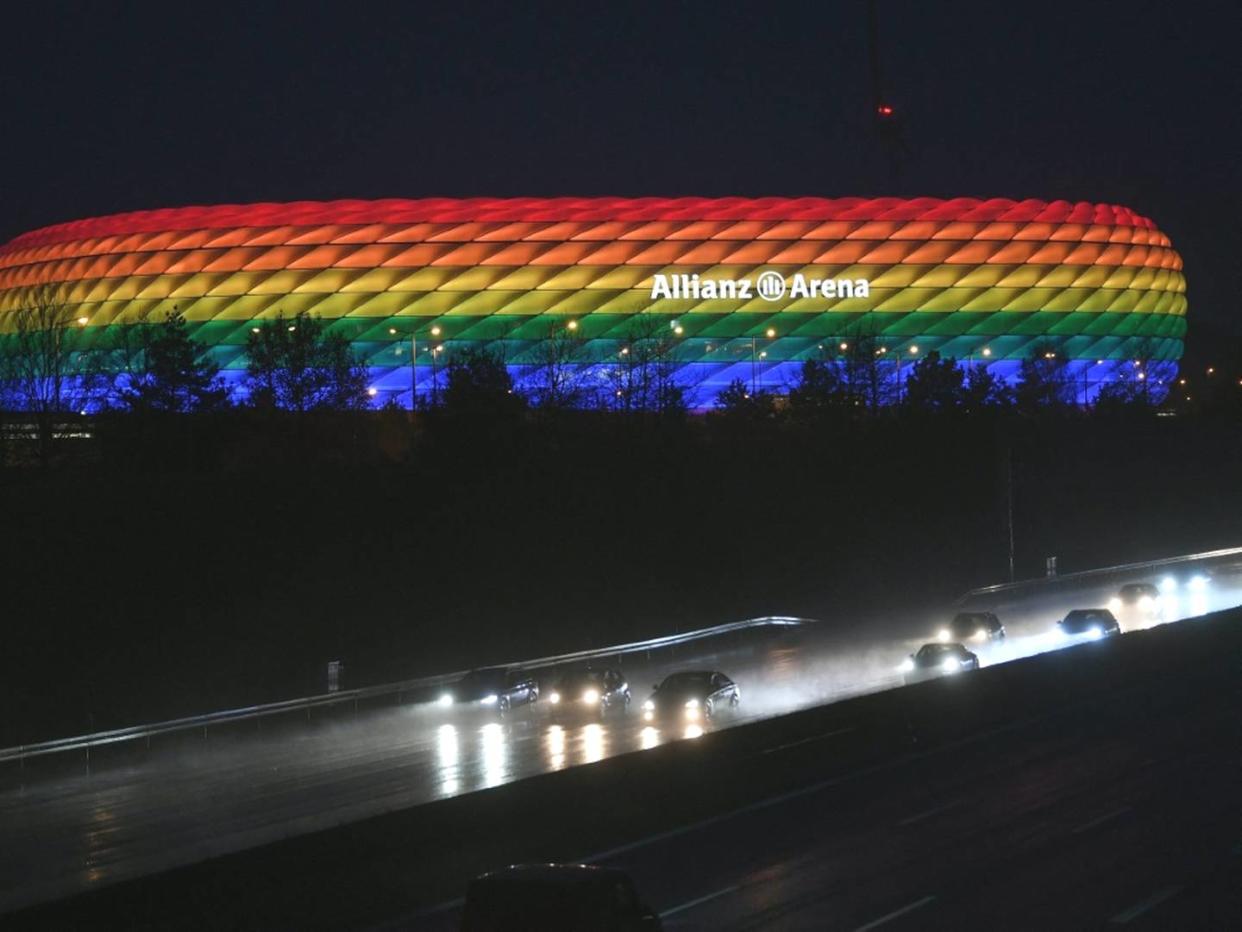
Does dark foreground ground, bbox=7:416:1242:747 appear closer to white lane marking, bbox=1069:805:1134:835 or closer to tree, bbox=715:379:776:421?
tree, bbox=715:379:776:421

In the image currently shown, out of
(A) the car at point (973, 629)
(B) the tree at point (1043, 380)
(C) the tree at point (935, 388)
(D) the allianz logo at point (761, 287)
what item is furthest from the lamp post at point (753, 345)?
(A) the car at point (973, 629)

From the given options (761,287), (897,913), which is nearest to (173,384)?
(761,287)

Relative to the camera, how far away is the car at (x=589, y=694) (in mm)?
33531

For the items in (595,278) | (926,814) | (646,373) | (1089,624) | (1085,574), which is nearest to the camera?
(926,814)

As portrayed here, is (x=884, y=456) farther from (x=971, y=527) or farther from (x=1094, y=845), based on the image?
(x=1094, y=845)

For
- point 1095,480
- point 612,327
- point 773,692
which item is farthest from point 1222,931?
point 612,327

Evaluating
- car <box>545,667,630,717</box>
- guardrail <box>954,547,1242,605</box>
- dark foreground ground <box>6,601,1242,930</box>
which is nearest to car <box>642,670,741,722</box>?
car <box>545,667,630,717</box>

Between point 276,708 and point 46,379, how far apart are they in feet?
110

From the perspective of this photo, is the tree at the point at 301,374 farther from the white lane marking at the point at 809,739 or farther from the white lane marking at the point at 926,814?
the white lane marking at the point at 926,814

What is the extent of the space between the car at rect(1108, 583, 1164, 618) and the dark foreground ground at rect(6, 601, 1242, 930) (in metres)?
23.4

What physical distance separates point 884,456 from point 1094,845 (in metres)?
49.2

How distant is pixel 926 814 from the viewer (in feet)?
61.0

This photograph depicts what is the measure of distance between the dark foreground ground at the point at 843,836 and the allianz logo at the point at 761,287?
70.9m

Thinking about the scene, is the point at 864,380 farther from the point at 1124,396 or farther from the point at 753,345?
the point at 1124,396
